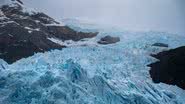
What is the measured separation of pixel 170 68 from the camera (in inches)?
1396

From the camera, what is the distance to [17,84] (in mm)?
24312

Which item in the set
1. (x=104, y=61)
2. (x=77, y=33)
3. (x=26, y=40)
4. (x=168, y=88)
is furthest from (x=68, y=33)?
(x=168, y=88)

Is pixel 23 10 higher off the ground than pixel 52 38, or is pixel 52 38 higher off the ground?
pixel 23 10

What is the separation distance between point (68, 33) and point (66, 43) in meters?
5.06

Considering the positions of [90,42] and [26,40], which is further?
[90,42]

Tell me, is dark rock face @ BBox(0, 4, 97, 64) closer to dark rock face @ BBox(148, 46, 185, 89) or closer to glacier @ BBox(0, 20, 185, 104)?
glacier @ BBox(0, 20, 185, 104)

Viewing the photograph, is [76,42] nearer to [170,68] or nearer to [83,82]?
[170,68]

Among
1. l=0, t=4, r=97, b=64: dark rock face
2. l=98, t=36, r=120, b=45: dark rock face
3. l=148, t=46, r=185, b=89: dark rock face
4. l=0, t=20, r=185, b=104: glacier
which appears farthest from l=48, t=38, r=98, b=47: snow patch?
l=148, t=46, r=185, b=89: dark rock face

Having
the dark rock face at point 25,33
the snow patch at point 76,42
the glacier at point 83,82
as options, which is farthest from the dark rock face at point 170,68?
the dark rock face at point 25,33

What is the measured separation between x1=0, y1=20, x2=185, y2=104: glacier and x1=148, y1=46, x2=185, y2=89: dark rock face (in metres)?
1.40

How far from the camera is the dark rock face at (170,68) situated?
32969 millimetres

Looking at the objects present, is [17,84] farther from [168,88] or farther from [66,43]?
[66,43]

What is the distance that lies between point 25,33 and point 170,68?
62.0 ft

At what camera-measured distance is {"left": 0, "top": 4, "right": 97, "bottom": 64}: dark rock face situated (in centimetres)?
3850
